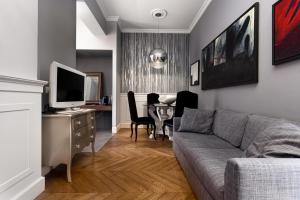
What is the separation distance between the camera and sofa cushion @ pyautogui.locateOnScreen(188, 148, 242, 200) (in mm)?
1332

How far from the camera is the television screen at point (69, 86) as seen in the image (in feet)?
8.04

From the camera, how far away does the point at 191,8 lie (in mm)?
4637

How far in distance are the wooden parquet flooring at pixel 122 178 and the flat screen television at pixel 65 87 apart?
0.82 m

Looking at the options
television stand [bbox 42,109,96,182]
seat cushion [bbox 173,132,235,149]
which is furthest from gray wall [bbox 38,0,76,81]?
seat cushion [bbox 173,132,235,149]

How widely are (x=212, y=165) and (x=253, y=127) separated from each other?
0.65 metres

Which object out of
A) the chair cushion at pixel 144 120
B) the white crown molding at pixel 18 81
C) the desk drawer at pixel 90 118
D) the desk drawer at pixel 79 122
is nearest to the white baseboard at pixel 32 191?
the desk drawer at pixel 79 122

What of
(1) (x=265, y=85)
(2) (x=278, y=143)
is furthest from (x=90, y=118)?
(2) (x=278, y=143)

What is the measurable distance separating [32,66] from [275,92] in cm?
221

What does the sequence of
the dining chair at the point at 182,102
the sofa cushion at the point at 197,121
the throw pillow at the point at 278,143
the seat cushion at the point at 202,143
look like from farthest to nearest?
the dining chair at the point at 182,102
the sofa cushion at the point at 197,121
the seat cushion at the point at 202,143
the throw pillow at the point at 278,143

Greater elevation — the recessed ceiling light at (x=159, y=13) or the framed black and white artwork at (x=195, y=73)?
the recessed ceiling light at (x=159, y=13)

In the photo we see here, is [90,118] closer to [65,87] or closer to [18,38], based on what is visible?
[65,87]

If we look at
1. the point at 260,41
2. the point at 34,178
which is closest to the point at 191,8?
the point at 260,41

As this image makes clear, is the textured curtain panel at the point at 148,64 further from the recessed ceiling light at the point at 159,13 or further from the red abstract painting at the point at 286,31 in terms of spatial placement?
the red abstract painting at the point at 286,31

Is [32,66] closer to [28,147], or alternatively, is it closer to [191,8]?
[28,147]
